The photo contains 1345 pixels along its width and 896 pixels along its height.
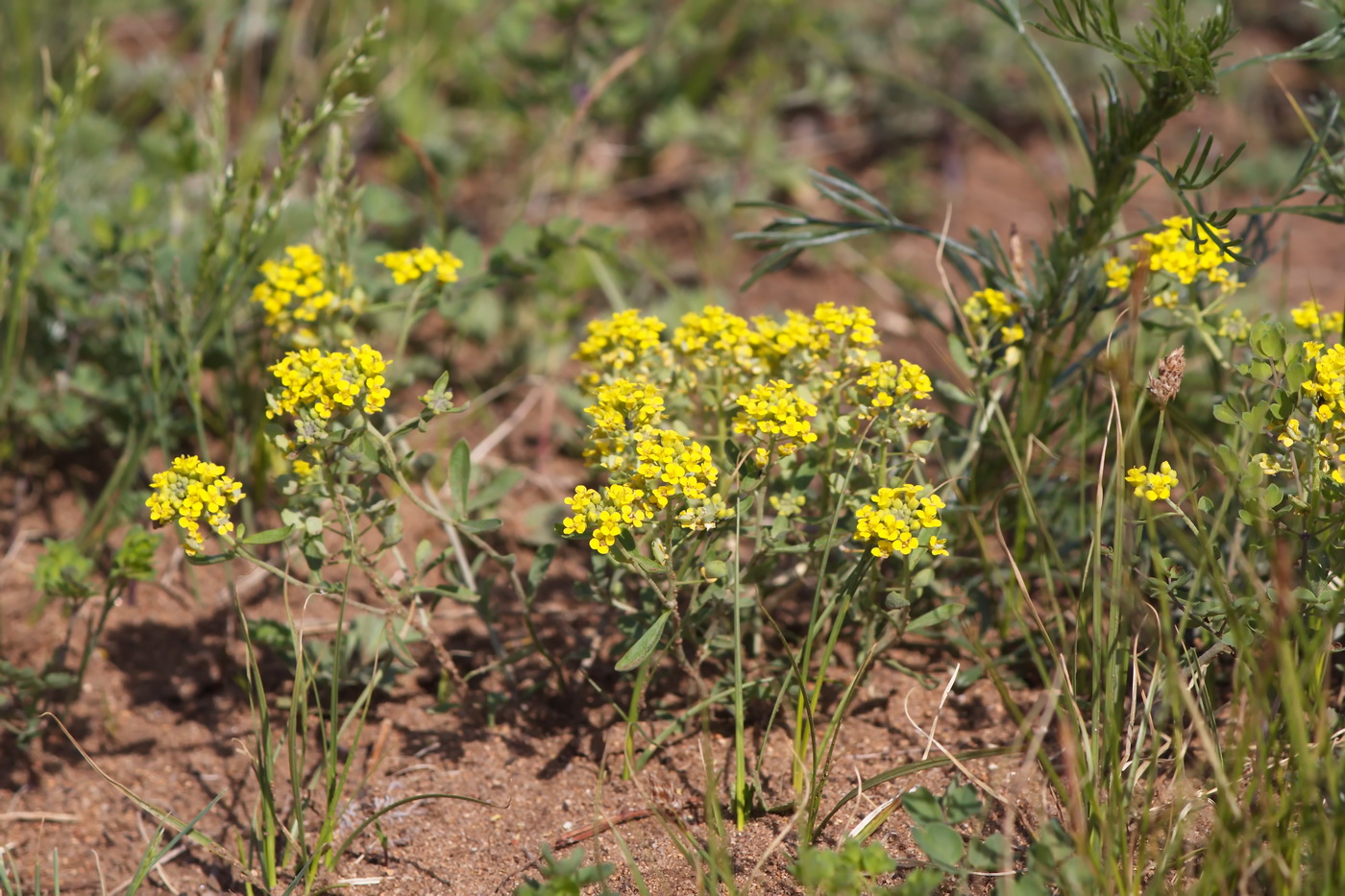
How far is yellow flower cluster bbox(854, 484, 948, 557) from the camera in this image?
168 centimetres

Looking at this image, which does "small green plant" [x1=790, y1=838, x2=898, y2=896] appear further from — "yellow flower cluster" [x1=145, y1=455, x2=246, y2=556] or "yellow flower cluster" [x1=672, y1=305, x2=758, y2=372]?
"yellow flower cluster" [x1=145, y1=455, x2=246, y2=556]

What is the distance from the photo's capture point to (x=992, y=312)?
210 centimetres

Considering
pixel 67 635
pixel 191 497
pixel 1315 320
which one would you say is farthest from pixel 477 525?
pixel 1315 320

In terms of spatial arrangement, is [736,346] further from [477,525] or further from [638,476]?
[477,525]

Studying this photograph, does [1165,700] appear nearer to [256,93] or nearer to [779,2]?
[779,2]

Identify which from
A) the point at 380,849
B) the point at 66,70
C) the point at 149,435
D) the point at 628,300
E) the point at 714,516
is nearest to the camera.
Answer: the point at 714,516

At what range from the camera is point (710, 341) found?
2.10 m

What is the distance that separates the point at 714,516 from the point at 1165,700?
78 cm

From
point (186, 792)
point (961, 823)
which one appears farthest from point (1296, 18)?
point (186, 792)

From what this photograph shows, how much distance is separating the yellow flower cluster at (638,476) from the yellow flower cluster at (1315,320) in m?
1.08

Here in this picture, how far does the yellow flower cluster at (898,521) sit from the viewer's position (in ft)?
5.52

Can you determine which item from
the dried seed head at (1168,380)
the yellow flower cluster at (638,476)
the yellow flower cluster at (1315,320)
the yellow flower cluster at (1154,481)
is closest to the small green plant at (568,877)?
the yellow flower cluster at (638,476)

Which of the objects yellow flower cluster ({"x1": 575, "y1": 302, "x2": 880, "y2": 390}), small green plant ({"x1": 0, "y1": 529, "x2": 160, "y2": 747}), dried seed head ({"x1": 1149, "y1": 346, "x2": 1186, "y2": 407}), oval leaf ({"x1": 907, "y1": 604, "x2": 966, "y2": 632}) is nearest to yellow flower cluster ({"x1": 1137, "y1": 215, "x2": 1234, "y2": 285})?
dried seed head ({"x1": 1149, "y1": 346, "x2": 1186, "y2": 407})

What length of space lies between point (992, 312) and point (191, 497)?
137cm
